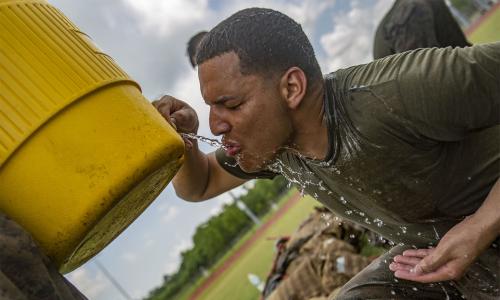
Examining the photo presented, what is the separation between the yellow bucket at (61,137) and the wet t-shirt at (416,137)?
899 mm

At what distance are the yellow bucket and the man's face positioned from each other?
551 millimetres

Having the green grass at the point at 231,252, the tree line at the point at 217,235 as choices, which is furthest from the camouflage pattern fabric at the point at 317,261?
the tree line at the point at 217,235

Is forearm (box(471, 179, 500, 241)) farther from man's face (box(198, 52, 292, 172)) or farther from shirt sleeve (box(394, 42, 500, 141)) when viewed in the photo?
man's face (box(198, 52, 292, 172))

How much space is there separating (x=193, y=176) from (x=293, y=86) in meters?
1.09

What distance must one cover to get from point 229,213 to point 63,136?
3763 centimetres

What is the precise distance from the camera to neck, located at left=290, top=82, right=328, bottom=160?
2.14m

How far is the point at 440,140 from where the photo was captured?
2.06 m

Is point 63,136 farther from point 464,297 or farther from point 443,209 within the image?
point 464,297

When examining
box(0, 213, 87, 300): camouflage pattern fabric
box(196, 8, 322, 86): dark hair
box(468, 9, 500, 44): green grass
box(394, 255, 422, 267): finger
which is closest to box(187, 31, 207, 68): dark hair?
box(196, 8, 322, 86): dark hair

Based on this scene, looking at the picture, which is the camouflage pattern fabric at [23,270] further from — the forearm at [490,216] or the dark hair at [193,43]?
the dark hair at [193,43]

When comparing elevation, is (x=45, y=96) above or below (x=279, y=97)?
above

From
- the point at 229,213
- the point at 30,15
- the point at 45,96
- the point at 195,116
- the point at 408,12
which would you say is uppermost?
the point at 30,15

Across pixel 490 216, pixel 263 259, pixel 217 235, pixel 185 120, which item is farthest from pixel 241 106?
pixel 217 235

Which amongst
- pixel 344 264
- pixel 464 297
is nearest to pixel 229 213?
pixel 344 264
